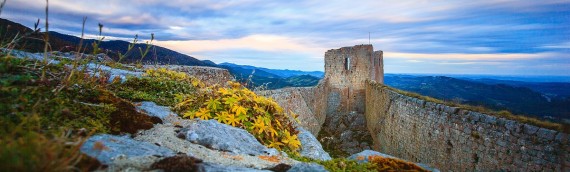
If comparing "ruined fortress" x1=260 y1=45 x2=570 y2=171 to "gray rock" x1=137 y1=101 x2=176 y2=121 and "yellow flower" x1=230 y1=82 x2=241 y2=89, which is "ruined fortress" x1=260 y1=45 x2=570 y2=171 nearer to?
Result: "yellow flower" x1=230 y1=82 x2=241 y2=89

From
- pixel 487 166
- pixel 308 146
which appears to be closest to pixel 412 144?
pixel 487 166

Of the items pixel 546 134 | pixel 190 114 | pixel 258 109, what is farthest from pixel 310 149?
pixel 546 134

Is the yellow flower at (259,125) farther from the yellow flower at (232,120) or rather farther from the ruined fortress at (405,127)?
the ruined fortress at (405,127)

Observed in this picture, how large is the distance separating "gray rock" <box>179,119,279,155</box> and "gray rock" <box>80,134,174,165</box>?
0.60 meters

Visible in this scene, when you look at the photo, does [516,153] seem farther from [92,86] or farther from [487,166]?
[92,86]

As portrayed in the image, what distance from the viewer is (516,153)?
7.66 m

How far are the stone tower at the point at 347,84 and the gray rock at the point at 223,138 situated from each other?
67.6 ft

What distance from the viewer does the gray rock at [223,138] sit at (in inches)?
140

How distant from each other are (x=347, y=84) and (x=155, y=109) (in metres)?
22.6

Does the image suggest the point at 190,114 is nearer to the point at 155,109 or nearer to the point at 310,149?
the point at 155,109

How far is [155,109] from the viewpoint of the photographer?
15.1 ft

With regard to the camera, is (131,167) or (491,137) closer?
(131,167)

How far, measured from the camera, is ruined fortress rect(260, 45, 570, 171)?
7418 mm

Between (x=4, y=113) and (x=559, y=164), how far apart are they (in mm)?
8126
